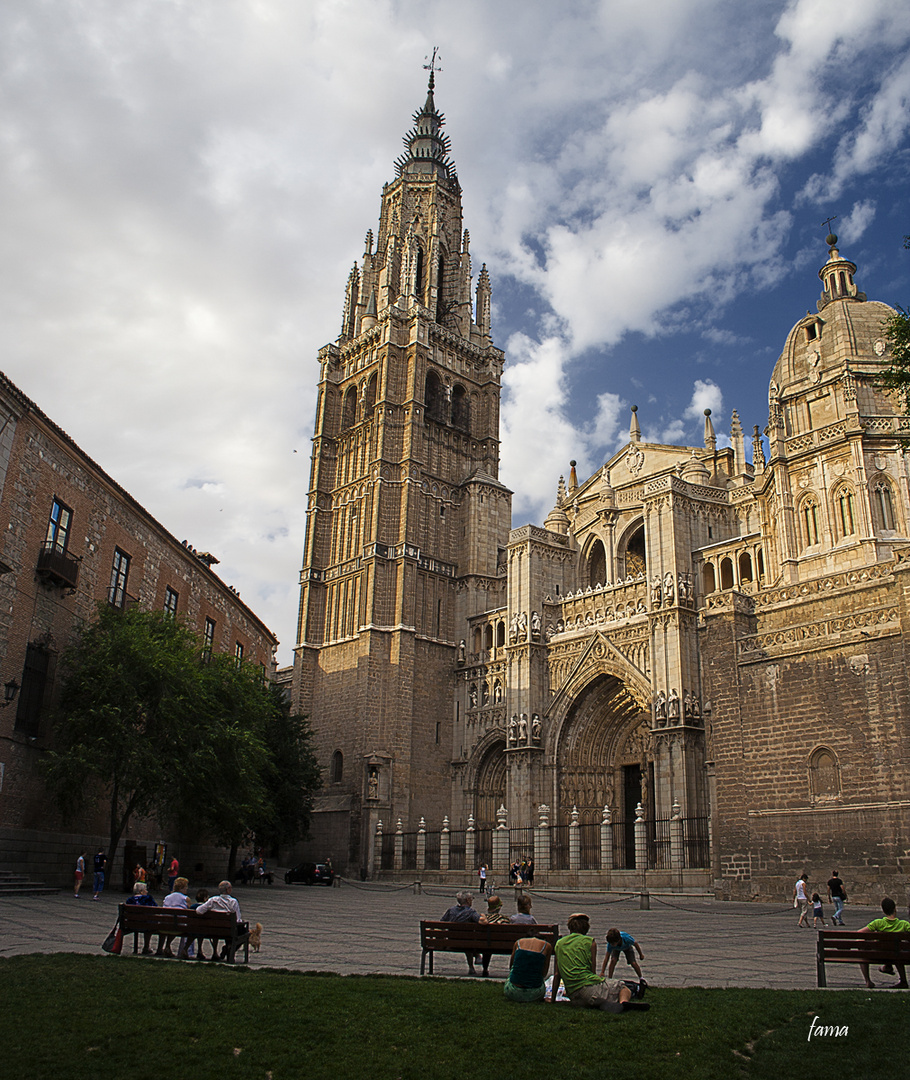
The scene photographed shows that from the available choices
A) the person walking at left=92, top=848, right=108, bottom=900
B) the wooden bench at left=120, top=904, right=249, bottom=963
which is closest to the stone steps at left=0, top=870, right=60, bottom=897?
the person walking at left=92, top=848, right=108, bottom=900

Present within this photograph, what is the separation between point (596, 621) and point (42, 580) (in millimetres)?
22590

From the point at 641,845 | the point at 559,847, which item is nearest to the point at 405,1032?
the point at 641,845

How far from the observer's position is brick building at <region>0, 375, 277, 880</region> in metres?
20.7

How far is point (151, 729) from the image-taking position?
23312mm

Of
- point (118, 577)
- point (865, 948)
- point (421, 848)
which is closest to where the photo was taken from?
point (865, 948)

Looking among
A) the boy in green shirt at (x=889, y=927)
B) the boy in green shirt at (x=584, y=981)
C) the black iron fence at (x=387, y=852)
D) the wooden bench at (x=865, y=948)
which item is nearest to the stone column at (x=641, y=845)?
the black iron fence at (x=387, y=852)

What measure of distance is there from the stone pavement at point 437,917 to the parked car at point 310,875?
1072 centimetres

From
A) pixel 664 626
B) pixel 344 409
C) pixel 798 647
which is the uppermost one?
pixel 344 409

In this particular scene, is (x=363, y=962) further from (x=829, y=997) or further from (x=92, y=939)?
(x=829, y=997)

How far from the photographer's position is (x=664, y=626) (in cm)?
3441

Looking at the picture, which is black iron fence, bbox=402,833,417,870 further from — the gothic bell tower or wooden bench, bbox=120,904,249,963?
wooden bench, bbox=120,904,249,963

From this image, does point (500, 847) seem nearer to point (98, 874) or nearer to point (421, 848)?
point (421, 848)

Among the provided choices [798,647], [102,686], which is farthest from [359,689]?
[798,647]

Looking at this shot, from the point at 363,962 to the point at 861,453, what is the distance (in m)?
26.2
